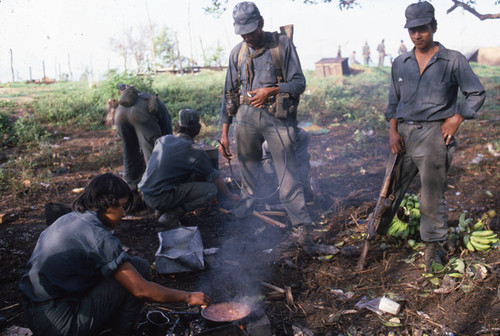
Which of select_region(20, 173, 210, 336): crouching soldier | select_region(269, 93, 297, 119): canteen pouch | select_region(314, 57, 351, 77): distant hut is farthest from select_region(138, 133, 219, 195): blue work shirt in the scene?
select_region(314, 57, 351, 77): distant hut

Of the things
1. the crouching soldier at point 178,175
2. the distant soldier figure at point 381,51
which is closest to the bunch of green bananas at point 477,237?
the crouching soldier at point 178,175

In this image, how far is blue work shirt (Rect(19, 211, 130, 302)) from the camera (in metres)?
2.31

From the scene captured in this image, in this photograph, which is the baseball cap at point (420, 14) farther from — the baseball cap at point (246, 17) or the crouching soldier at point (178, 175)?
the crouching soldier at point (178, 175)

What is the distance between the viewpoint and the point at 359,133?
9.06 metres

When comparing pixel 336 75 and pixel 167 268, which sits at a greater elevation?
pixel 336 75

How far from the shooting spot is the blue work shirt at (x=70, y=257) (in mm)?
2312

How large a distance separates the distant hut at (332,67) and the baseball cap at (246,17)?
1931 cm

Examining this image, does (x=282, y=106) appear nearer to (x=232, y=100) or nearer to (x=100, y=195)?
(x=232, y=100)

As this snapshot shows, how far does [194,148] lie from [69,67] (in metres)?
41.4

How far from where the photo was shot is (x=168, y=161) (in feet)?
15.6

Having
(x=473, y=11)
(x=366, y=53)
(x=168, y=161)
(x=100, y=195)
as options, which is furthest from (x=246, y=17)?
(x=366, y=53)

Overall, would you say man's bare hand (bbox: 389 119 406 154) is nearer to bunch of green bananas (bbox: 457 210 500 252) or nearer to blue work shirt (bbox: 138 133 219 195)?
bunch of green bananas (bbox: 457 210 500 252)

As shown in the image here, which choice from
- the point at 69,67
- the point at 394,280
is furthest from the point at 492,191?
the point at 69,67

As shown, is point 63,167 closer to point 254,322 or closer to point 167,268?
point 167,268
